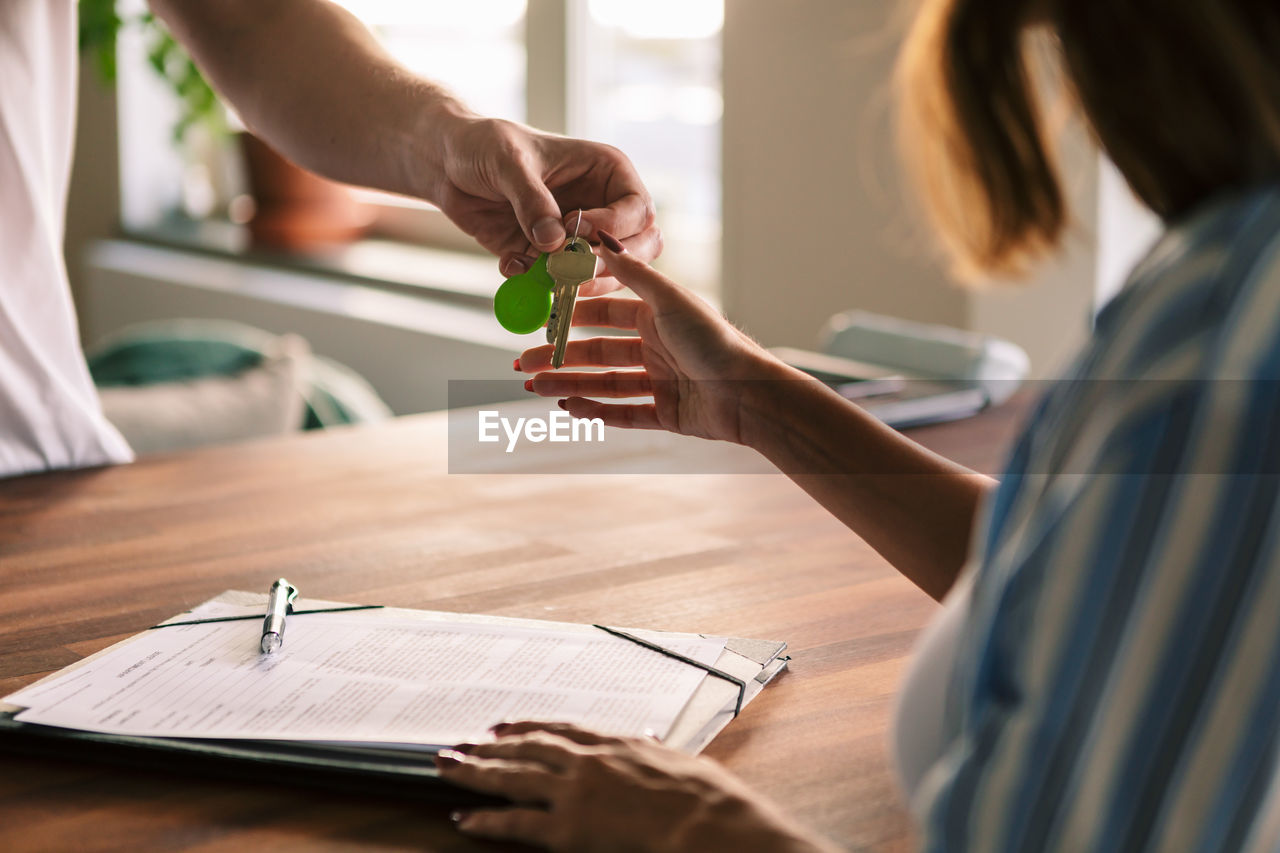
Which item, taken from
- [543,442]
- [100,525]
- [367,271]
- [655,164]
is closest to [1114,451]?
[100,525]

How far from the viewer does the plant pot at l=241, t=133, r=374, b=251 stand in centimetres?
417

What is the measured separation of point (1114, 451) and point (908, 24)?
0.28 meters

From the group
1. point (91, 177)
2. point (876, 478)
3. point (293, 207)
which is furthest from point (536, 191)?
point (91, 177)

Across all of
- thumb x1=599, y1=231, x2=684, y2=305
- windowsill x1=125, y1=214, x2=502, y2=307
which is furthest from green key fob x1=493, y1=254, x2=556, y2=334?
windowsill x1=125, y1=214, x2=502, y2=307

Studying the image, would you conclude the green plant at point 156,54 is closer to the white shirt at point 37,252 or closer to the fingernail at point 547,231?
the white shirt at point 37,252

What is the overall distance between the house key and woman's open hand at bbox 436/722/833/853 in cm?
44

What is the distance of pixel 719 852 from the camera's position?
0.65m

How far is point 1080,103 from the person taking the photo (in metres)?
0.57

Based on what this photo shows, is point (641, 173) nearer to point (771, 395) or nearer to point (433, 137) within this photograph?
point (433, 137)

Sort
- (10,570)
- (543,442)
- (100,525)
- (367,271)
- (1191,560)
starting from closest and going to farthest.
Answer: (1191,560) < (10,570) < (100,525) < (543,442) < (367,271)

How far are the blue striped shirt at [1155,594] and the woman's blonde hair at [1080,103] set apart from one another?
3 centimetres

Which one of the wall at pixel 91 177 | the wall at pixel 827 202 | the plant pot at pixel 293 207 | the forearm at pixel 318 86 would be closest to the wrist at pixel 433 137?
the forearm at pixel 318 86

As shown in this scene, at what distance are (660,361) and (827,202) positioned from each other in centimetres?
150

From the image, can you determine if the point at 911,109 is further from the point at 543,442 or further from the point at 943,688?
the point at 543,442
